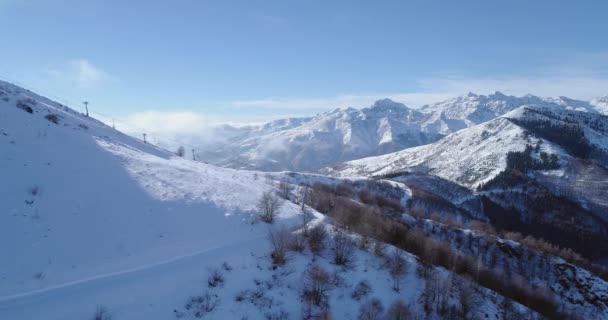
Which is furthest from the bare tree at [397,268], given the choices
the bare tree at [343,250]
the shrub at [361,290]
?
the bare tree at [343,250]

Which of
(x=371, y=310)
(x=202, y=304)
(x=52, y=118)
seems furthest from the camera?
(x=52, y=118)

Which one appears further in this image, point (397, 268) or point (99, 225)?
point (397, 268)

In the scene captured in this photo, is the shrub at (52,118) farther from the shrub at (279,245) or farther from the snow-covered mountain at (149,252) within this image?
the shrub at (279,245)

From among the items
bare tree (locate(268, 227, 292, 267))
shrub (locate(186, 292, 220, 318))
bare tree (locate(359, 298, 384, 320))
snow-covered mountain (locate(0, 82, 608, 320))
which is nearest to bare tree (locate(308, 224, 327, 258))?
snow-covered mountain (locate(0, 82, 608, 320))

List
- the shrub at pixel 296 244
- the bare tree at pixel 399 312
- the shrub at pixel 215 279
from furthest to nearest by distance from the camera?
the shrub at pixel 296 244
the bare tree at pixel 399 312
the shrub at pixel 215 279

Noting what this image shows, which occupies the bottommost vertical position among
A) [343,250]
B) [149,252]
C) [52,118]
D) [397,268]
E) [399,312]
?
[399,312]

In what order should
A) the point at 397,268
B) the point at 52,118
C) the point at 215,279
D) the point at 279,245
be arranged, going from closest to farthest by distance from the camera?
1. the point at 215,279
2. the point at 279,245
3. the point at 397,268
4. the point at 52,118

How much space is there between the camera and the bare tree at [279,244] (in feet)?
92.1

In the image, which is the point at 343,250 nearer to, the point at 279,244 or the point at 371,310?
the point at 371,310

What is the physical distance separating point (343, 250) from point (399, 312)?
7258mm

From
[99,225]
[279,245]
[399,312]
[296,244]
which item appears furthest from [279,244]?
[99,225]

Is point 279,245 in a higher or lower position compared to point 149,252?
lower

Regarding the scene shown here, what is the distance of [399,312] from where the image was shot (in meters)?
26.2

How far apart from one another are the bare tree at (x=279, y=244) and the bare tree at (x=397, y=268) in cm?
1050
